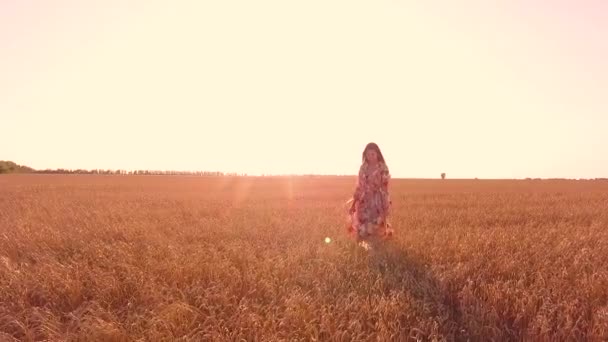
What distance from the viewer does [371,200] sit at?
9.41 metres

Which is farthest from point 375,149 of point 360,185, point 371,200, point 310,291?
point 310,291

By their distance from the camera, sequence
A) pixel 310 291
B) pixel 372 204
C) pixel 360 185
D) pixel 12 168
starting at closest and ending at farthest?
pixel 310 291 → pixel 372 204 → pixel 360 185 → pixel 12 168

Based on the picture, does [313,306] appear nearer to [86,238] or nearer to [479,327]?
[479,327]

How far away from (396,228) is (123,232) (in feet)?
22.1

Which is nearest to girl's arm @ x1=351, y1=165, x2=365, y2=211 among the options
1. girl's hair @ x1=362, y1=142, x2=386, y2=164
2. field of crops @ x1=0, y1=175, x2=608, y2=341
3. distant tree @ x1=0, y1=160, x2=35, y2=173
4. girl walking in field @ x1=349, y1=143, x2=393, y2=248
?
girl walking in field @ x1=349, y1=143, x2=393, y2=248

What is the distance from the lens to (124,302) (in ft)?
15.7

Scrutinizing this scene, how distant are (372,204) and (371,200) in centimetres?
11

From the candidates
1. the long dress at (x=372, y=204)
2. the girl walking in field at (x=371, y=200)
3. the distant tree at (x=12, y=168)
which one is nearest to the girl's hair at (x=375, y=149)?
the girl walking in field at (x=371, y=200)

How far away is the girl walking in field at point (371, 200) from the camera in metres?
9.14

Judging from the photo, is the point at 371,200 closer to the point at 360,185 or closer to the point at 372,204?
the point at 372,204

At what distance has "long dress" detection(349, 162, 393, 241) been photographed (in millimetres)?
9141

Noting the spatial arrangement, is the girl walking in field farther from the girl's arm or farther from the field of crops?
the field of crops

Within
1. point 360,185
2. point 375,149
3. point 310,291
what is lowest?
point 310,291

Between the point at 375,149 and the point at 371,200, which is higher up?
the point at 375,149
